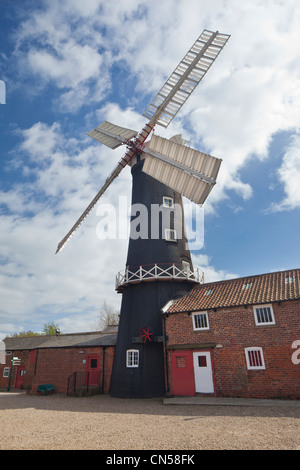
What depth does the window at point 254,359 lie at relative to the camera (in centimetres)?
1338

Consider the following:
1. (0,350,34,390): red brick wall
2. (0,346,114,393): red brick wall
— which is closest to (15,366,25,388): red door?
(0,350,34,390): red brick wall

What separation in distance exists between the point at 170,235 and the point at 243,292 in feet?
20.1

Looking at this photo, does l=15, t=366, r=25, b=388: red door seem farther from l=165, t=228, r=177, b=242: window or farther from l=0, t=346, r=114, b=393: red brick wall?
l=165, t=228, r=177, b=242: window

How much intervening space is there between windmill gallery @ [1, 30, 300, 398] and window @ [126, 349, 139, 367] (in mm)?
56

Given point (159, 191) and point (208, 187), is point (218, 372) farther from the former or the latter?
point (159, 191)

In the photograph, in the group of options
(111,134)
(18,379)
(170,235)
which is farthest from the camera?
(18,379)

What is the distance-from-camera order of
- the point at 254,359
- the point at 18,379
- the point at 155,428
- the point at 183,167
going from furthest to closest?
the point at 18,379 < the point at 183,167 < the point at 254,359 < the point at 155,428

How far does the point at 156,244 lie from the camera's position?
18578 millimetres

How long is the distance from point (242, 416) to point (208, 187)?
33.1 ft

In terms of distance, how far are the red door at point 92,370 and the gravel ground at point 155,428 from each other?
24.3 feet

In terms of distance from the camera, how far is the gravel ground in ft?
21.8

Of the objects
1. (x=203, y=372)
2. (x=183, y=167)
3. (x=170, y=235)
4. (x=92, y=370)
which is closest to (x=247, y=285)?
(x=203, y=372)

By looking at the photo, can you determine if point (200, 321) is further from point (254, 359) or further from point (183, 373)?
point (254, 359)

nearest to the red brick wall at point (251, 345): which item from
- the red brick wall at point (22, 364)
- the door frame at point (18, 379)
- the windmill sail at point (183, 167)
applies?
the windmill sail at point (183, 167)
